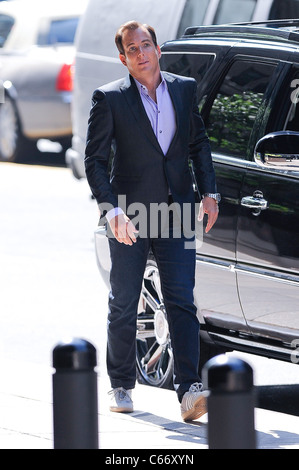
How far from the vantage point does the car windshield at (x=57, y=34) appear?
18391 mm

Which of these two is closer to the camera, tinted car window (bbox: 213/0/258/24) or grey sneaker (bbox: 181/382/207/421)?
grey sneaker (bbox: 181/382/207/421)

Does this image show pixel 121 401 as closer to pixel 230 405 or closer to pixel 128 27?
pixel 128 27

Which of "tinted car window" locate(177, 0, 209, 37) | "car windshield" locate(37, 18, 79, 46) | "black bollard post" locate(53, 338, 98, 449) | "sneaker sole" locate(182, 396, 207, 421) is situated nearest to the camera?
"black bollard post" locate(53, 338, 98, 449)

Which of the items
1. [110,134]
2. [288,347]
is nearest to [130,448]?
[288,347]

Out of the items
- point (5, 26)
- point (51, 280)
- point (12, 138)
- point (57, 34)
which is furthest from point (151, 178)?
point (5, 26)

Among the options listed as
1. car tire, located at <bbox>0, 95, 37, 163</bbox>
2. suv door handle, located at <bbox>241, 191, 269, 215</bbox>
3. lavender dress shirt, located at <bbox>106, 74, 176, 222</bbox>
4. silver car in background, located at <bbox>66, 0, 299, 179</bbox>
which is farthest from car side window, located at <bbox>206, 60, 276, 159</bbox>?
car tire, located at <bbox>0, 95, 37, 163</bbox>

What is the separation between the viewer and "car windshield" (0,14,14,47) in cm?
1903

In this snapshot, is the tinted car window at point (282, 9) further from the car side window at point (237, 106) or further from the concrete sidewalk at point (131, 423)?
the concrete sidewalk at point (131, 423)

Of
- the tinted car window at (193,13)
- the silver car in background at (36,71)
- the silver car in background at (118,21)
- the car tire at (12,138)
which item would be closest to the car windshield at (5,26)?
the silver car in background at (36,71)

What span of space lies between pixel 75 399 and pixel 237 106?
306cm

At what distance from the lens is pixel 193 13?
40.4 ft

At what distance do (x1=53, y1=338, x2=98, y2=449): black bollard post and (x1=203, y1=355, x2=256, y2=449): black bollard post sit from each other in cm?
43

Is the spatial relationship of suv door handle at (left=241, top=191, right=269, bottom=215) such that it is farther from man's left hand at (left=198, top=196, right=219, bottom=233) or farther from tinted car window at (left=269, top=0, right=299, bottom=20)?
tinted car window at (left=269, top=0, right=299, bottom=20)

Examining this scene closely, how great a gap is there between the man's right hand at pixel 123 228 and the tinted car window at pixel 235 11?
19.8ft
